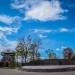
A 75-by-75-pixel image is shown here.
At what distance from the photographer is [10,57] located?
78375mm

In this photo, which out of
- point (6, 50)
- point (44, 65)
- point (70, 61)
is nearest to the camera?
point (44, 65)

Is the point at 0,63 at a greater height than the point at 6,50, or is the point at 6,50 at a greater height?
the point at 6,50

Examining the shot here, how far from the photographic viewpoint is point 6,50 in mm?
80750

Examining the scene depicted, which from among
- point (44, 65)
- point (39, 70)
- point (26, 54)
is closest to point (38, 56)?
point (26, 54)

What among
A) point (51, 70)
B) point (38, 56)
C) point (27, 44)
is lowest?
point (51, 70)

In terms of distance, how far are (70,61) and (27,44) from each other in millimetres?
Answer: 28699

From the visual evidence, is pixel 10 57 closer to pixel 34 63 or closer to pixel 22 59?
pixel 22 59

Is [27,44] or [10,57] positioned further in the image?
[10,57]

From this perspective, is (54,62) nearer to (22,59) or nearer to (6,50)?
(22,59)

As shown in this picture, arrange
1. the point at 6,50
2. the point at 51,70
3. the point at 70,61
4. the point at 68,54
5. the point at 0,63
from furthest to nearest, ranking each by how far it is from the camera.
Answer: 1. the point at 6,50
2. the point at 0,63
3. the point at 68,54
4. the point at 70,61
5. the point at 51,70

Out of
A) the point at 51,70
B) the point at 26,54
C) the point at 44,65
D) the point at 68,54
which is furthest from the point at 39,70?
the point at 68,54

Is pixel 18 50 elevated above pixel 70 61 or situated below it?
above

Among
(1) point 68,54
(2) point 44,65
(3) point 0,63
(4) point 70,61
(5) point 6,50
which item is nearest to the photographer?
(2) point 44,65

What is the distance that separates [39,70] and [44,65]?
3.96 meters
